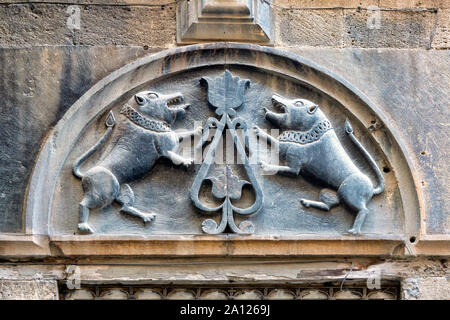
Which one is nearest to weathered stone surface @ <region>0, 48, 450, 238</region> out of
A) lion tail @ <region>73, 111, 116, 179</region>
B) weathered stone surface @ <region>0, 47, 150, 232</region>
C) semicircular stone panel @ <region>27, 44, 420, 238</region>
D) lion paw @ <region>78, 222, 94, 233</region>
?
weathered stone surface @ <region>0, 47, 150, 232</region>

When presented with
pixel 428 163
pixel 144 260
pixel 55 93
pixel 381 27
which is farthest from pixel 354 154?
pixel 55 93

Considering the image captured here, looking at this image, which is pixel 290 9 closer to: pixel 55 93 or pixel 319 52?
pixel 319 52

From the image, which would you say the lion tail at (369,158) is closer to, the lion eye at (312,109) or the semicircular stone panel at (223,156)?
the semicircular stone panel at (223,156)

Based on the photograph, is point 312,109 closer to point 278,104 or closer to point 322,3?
point 278,104

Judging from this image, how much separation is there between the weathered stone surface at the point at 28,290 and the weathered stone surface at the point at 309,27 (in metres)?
2.01

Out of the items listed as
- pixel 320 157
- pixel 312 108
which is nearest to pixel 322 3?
pixel 312 108

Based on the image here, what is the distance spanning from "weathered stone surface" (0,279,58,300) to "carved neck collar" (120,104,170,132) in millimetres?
1039

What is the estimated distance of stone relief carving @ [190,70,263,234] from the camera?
603 centimetres

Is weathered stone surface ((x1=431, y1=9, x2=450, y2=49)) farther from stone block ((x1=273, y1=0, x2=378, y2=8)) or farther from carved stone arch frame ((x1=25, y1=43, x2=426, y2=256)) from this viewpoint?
carved stone arch frame ((x1=25, y1=43, x2=426, y2=256))

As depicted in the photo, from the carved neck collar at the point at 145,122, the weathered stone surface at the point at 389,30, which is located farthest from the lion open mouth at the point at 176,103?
the weathered stone surface at the point at 389,30

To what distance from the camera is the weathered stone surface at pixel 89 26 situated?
20.9ft

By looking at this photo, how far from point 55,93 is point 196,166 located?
95 cm

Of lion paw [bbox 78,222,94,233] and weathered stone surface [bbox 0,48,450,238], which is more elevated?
weathered stone surface [bbox 0,48,450,238]

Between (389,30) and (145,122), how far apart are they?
64.1 inches
